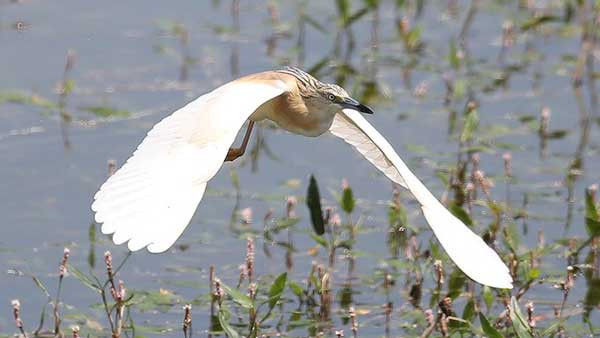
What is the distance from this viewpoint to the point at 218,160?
4.71m

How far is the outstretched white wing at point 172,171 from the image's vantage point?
430cm

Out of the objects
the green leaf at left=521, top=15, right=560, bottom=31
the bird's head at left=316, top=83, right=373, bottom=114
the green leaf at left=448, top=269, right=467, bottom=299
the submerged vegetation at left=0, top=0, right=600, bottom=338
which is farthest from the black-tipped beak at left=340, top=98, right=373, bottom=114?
the green leaf at left=521, top=15, right=560, bottom=31

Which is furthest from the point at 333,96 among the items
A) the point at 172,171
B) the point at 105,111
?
the point at 105,111

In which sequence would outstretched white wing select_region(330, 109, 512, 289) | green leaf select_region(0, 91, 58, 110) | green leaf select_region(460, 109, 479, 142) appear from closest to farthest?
outstretched white wing select_region(330, 109, 512, 289)
green leaf select_region(460, 109, 479, 142)
green leaf select_region(0, 91, 58, 110)

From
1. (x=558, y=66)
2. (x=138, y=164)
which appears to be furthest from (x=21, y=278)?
(x=558, y=66)

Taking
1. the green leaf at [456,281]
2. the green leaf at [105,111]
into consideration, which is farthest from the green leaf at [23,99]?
the green leaf at [456,281]

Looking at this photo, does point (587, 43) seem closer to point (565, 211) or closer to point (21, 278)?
point (565, 211)

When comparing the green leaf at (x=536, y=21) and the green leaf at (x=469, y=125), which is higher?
the green leaf at (x=536, y=21)

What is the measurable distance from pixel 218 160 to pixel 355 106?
3.64 feet

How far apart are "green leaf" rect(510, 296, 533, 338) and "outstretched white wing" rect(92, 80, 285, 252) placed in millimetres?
1014

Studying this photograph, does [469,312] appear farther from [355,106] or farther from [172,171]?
[172,171]

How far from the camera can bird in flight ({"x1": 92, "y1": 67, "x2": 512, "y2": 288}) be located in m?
4.36

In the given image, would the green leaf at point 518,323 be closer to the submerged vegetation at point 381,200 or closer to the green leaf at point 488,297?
the submerged vegetation at point 381,200

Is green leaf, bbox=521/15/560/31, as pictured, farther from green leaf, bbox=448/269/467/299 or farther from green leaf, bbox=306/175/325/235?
green leaf, bbox=306/175/325/235
